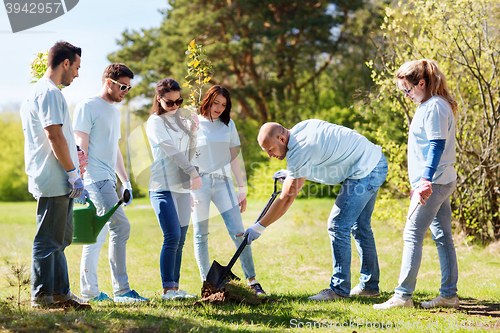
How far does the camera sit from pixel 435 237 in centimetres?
345

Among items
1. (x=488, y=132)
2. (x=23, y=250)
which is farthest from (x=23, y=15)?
(x=488, y=132)

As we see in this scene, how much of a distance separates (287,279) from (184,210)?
7.05 ft

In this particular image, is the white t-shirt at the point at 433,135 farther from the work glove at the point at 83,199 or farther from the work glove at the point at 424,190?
the work glove at the point at 83,199

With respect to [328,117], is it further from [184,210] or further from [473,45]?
[184,210]

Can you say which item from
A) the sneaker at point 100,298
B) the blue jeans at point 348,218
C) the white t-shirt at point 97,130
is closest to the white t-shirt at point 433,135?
the blue jeans at point 348,218

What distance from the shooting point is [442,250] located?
342cm

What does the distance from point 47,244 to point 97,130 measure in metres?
1.06

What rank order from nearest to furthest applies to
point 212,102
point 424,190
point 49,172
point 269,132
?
point 49,172 → point 424,190 → point 269,132 → point 212,102

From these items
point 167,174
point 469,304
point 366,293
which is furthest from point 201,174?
point 469,304

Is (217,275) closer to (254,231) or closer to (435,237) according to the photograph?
(254,231)

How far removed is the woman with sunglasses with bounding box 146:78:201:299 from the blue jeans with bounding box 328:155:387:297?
1.23 m

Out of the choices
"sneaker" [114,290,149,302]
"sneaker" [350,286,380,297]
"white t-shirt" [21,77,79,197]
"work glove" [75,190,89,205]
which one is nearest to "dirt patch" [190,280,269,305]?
"sneaker" [114,290,149,302]

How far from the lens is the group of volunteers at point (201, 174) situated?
2906 millimetres

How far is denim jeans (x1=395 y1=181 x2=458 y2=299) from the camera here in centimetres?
323
